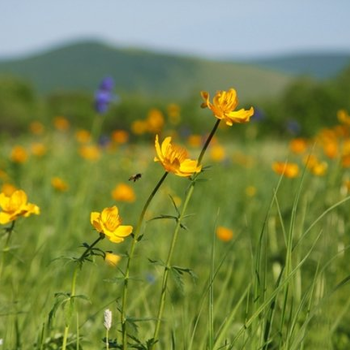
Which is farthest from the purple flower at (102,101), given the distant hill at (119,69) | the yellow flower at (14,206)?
the distant hill at (119,69)

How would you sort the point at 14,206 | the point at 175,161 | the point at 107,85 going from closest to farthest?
1. the point at 175,161
2. the point at 14,206
3. the point at 107,85

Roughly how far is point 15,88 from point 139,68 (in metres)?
82.2

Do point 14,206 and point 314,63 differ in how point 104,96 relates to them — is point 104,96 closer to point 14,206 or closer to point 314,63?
point 14,206

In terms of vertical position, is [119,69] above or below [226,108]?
below

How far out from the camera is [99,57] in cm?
12812

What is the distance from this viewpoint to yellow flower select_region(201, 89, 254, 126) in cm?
104

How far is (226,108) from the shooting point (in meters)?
1.06

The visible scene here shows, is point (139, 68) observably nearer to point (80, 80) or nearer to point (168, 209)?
point (80, 80)

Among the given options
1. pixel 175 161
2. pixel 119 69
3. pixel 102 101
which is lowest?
pixel 119 69

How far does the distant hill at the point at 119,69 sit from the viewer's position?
381ft

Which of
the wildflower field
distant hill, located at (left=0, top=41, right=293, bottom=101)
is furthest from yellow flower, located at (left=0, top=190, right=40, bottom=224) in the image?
distant hill, located at (left=0, top=41, right=293, bottom=101)

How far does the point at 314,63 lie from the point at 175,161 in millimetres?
171895

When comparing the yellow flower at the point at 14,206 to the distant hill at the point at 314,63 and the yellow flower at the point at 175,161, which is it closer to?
the yellow flower at the point at 175,161

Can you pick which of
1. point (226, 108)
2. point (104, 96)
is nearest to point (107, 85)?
point (104, 96)
